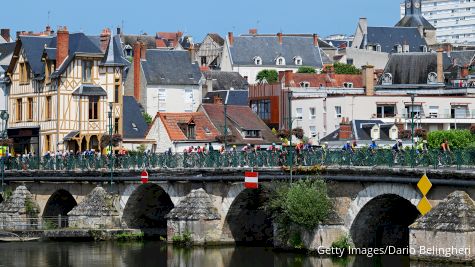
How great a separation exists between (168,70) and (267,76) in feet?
72.2

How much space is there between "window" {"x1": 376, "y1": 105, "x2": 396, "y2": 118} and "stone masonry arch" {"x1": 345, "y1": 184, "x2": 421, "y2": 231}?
1485 inches

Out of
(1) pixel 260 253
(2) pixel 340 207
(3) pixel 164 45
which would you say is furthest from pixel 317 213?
(3) pixel 164 45

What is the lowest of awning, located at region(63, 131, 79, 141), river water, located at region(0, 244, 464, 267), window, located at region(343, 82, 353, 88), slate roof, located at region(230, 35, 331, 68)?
river water, located at region(0, 244, 464, 267)

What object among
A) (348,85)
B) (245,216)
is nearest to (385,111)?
(348,85)

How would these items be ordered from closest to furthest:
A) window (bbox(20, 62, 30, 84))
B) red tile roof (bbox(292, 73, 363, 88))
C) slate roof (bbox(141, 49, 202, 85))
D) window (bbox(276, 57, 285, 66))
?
1. window (bbox(20, 62, 30, 84))
2. slate roof (bbox(141, 49, 202, 85))
3. red tile roof (bbox(292, 73, 363, 88))
4. window (bbox(276, 57, 285, 66))

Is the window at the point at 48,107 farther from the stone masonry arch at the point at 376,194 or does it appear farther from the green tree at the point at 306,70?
the green tree at the point at 306,70

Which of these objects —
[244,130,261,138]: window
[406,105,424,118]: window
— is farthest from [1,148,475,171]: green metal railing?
[406,105,424,118]: window

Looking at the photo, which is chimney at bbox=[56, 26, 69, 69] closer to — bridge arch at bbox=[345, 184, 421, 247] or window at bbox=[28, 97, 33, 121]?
window at bbox=[28, 97, 33, 121]

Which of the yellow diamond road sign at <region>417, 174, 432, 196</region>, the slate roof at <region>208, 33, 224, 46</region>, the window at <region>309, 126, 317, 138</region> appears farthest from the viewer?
the slate roof at <region>208, 33, 224, 46</region>

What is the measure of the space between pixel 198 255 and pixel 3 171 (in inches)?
715

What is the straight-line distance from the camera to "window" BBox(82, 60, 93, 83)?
72.4 meters

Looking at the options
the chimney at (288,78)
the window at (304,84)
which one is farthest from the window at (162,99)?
the window at (304,84)

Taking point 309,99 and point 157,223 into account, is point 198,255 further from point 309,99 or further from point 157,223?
point 309,99

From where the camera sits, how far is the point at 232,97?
3866 inches
